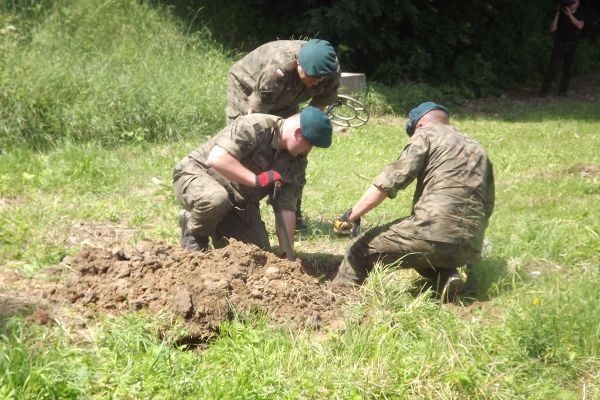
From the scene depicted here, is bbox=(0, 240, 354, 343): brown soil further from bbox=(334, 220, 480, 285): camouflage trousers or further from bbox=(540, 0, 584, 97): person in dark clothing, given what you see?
bbox=(540, 0, 584, 97): person in dark clothing

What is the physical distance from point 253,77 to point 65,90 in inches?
135

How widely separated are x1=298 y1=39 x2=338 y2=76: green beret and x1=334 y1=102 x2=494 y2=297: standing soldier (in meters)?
1.13

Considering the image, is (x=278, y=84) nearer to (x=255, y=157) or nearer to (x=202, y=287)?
(x=255, y=157)

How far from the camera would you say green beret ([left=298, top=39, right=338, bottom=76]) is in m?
6.51

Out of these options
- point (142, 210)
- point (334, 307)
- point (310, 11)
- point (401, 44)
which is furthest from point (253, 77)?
point (401, 44)

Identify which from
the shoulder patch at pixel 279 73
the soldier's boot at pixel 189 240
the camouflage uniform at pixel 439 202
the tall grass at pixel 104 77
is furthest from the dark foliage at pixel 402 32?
the camouflage uniform at pixel 439 202

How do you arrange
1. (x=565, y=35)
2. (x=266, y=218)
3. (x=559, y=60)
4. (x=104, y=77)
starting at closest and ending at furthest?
(x=266, y=218), (x=104, y=77), (x=565, y=35), (x=559, y=60)

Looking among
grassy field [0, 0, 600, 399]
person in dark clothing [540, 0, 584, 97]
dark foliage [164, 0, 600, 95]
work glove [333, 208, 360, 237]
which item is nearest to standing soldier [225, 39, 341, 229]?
work glove [333, 208, 360, 237]

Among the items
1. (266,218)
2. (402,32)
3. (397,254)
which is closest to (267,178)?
(397,254)

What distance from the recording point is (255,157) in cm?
602

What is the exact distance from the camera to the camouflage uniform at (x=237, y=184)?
588cm

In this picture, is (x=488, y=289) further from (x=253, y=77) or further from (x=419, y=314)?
(x=253, y=77)

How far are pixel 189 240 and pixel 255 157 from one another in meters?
0.78

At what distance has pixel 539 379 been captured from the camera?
4.52m
